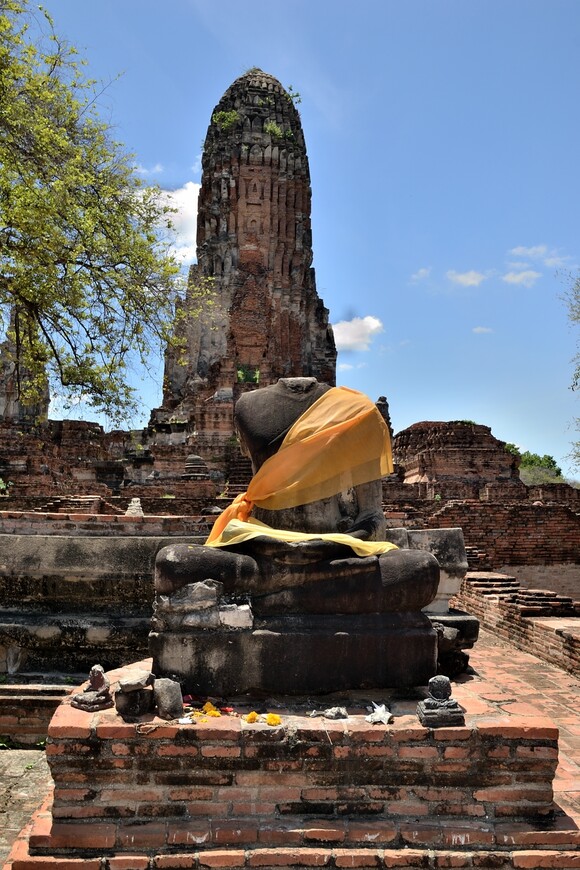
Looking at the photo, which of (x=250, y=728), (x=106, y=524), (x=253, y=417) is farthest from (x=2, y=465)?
(x=250, y=728)

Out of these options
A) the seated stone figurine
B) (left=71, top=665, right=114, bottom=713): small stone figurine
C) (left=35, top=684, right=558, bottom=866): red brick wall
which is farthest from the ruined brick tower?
(left=35, top=684, right=558, bottom=866): red brick wall

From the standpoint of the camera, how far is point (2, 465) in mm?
14734

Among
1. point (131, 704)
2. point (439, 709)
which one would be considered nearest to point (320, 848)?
point (439, 709)

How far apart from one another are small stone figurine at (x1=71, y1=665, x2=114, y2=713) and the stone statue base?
0.79ft

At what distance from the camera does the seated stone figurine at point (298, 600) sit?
2.97 metres

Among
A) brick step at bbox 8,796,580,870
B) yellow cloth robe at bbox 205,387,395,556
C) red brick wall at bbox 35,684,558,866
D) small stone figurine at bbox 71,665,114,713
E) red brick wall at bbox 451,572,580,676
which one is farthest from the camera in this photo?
red brick wall at bbox 451,572,580,676

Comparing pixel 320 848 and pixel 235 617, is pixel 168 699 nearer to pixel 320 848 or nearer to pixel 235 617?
pixel 235 617

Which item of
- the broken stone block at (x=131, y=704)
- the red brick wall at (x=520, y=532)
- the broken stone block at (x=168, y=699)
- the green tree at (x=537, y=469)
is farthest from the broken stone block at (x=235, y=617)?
the green tree at (x=537, y=469)

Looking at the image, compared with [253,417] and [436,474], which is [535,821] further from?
[436,474]

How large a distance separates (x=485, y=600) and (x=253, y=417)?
5239 millimetres

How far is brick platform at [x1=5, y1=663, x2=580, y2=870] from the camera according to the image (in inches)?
96.9

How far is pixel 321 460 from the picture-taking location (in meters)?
3.42

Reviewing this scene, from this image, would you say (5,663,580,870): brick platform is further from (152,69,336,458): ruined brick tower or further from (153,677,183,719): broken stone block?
(152,69,336,458): ruined brick tower

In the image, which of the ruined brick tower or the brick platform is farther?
the ruined brick tower
